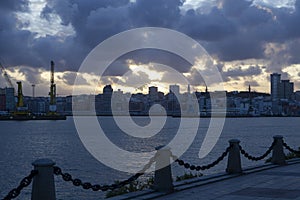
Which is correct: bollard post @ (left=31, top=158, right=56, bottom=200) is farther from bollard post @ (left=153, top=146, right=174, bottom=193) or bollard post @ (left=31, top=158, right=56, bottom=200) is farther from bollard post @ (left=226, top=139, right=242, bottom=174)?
bollard post @ (left=226, top=139, right=242, bottom=174)

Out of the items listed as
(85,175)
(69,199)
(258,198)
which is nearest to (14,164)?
(85,175)

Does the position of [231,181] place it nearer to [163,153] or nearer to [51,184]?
[163,153]

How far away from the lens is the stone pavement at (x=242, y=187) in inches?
456

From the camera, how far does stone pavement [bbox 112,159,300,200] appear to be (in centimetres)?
1158

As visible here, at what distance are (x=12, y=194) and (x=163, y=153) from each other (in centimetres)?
465

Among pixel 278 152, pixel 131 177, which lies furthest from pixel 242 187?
pixel 278 152

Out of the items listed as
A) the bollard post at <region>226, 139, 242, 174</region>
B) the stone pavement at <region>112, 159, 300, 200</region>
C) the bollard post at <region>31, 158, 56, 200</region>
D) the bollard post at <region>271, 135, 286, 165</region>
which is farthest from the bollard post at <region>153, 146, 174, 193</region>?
the bollard post at <region>271, 135, 286, 165</region>

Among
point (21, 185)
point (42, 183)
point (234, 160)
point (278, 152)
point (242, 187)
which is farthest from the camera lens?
point (278, 152)

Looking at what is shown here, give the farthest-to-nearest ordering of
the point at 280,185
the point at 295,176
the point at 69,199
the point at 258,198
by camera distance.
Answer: the point at 69,199 → the point at 295,176 → the point at 280,185 → the point at 258,198

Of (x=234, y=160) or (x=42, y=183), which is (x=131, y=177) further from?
(x=234, y=160)

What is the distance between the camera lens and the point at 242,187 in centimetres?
1298

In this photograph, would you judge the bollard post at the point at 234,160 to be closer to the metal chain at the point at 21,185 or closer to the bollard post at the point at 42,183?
the bollard post at the point at 42,183

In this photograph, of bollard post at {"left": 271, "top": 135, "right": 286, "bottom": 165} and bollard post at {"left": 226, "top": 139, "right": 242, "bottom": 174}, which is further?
bollard post at {"left": 271, "top": 135, "right": 286, "bottom": 165}

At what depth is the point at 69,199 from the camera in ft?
76.1
